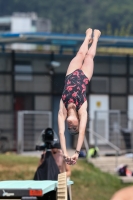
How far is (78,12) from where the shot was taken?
116688 millimetres

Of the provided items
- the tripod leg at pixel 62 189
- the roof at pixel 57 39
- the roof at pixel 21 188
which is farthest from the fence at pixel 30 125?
the tripod leg at pixel 62 189

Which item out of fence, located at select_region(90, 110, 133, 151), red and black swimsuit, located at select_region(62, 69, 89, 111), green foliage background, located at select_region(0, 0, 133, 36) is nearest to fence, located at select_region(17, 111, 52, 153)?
fence, located at select_region(90, 110, 133, 151)

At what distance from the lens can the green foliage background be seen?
112750mm

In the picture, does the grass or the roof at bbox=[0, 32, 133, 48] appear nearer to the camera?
the grass

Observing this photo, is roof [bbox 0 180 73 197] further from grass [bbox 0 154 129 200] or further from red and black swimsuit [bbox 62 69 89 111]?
grass [bbox 0 154 129 200]

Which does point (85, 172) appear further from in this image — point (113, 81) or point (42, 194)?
point (42, 194)

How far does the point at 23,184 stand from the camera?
955cm

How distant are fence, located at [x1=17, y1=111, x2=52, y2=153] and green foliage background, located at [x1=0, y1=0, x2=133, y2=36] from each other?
8377 cm

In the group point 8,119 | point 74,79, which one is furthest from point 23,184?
point 8,119

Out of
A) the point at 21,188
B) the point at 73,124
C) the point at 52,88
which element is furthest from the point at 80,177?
the point at 21,188

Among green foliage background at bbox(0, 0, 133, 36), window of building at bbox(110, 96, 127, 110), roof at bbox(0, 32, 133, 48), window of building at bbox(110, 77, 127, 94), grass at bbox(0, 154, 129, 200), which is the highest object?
green foliage background at bbox(0, 0, 133, 36)

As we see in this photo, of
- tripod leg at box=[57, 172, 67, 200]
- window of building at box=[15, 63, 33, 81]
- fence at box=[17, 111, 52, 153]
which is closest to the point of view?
tripod leg at box=[57, 172, 67, 200]

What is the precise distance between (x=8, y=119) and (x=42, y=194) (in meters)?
18.8

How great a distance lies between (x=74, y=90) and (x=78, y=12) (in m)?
107
